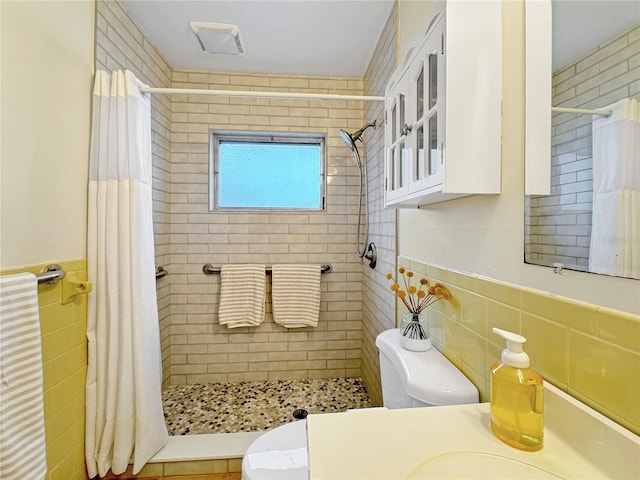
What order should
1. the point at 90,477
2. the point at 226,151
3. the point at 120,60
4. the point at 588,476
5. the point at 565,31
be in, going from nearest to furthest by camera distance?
1. the point at 588,476
2. the point at 565,31
3. the point at 90,477
4. the point at 120,60
5. the point at 226,151

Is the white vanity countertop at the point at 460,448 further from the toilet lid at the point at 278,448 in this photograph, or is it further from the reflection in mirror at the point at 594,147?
the toilet lid at the point at 278,448

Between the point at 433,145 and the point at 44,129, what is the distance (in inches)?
54.2

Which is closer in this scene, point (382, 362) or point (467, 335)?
point (467, 335)

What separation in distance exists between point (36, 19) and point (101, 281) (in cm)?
101

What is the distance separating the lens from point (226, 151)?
234 centimetres

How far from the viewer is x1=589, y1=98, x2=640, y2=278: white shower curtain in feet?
1.54

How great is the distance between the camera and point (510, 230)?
0.73 m

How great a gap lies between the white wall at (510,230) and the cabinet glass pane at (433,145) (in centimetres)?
16

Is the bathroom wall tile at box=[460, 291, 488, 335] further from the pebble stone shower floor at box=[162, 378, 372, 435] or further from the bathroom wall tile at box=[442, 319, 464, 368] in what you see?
the pebble stone shower floor at box=[162, 378, 372, 435]

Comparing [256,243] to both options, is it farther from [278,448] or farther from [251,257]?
[278,448]

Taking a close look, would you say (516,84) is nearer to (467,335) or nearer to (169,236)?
(467,335)

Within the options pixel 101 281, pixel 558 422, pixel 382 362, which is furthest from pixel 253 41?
pixel 558 422

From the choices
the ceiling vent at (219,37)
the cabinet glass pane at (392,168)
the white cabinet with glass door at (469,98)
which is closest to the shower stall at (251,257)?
the ceiling vent at (219,37)

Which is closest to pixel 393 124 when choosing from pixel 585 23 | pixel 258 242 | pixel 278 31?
pixel 585 23
